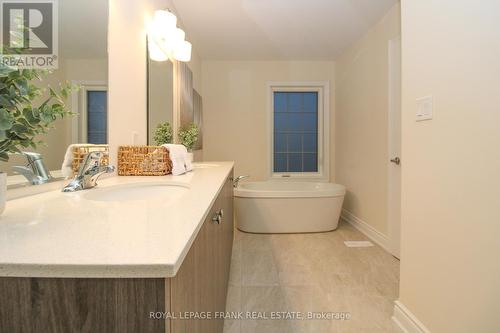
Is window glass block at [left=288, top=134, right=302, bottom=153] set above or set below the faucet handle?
above

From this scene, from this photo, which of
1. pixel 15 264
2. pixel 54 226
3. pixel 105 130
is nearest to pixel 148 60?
pixel 105 130

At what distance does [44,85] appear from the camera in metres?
0.84

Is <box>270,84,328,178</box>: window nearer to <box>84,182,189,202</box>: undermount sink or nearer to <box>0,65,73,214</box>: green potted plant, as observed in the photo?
<box>84,182,189,202</box>: undermount sink

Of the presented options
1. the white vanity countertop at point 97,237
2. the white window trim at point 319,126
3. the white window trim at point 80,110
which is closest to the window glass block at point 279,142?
the white window trim at point 319,126

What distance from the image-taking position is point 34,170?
882mm

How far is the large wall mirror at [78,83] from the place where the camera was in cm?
88

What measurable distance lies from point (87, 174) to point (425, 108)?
59.2 inches

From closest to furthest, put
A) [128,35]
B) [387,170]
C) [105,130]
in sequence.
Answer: [105,130]
[128,35]
[387,170]

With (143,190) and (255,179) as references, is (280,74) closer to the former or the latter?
(255,179)

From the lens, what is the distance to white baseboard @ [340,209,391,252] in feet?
8.61

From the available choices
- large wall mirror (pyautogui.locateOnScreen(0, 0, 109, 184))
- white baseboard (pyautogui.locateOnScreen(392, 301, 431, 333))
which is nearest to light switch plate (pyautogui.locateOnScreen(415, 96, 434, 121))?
white baseboard (pyautogui.locateOnScreen(392, 301, 431, 333))

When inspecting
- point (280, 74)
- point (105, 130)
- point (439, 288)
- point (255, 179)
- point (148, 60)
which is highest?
point (280, 74)

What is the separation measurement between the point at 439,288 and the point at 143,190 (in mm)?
1407

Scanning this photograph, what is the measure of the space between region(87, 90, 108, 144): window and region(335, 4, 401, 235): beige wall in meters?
2.44
